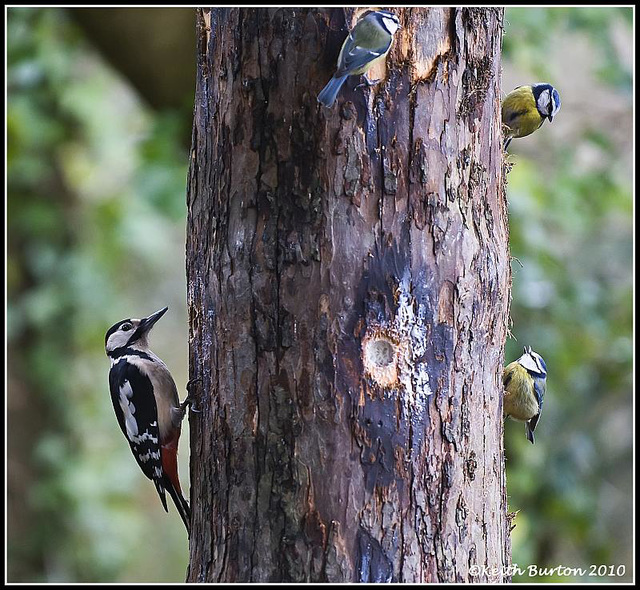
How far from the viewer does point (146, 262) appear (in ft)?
22.1

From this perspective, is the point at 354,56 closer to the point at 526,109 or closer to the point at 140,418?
the point at 526,109

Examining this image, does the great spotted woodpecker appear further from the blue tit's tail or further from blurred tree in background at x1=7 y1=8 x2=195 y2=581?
blurred tree in background at x1=7 y1=8 x2=195 y2=581

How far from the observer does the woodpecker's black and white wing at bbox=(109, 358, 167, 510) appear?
9.79 feet

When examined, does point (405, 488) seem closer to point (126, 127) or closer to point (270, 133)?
point (270, 133)

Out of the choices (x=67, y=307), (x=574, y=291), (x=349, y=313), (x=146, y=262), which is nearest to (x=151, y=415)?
(x=349, y=313)

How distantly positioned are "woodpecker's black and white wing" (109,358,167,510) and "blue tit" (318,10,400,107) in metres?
1.56

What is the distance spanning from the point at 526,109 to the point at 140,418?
174 cm

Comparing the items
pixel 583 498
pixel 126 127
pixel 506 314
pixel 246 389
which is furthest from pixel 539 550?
pixel 126 127

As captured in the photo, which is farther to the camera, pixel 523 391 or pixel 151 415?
pixel 151 415

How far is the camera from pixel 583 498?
457 cm

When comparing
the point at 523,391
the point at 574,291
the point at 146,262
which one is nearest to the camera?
the point at 523,391

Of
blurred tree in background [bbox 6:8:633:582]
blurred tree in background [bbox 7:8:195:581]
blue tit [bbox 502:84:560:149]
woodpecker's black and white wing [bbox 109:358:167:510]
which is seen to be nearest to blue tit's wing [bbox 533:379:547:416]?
blue tit [bbox 502:84:560:149]

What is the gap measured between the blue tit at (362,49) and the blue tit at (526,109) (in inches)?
25.6

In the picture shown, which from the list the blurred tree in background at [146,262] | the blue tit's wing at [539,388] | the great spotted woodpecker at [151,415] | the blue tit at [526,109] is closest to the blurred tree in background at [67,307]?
the blurred tree in background at [146,262]
